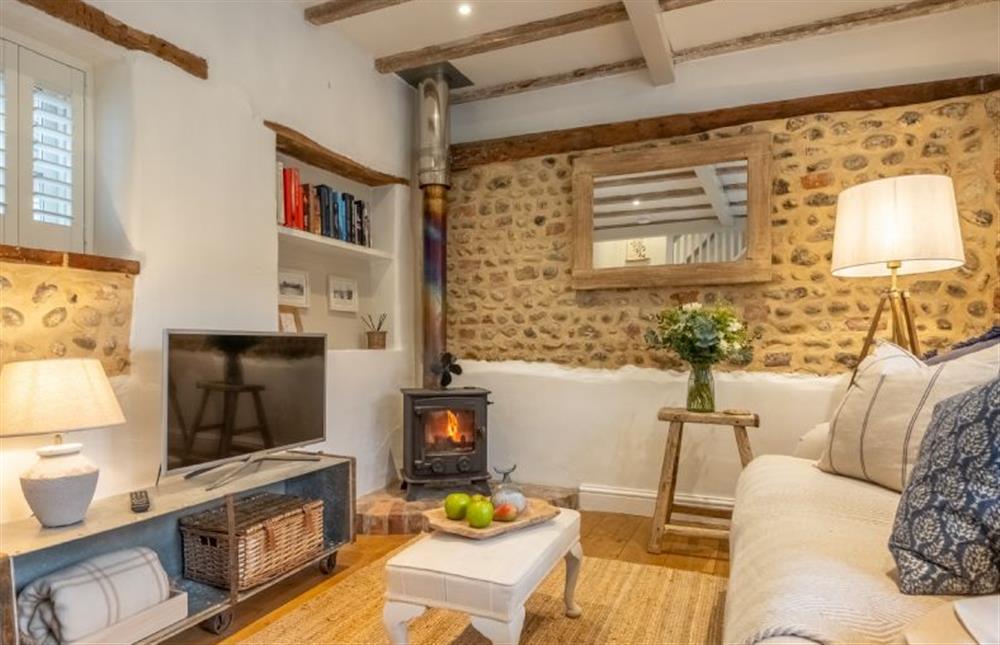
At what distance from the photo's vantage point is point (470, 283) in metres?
4.14

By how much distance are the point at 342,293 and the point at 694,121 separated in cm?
254

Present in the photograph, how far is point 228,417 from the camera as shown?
2.35 metres

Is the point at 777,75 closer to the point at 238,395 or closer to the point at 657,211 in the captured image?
the point at 657,211

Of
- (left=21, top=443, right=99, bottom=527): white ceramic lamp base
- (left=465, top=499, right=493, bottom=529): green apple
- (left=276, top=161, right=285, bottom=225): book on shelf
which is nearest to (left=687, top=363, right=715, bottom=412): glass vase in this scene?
(left=465, top=499, right=493, bottom=529): green apple

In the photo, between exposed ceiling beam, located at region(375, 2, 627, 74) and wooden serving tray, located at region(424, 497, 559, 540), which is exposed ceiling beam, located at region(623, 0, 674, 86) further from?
wooden serving tray, located at region(424, 497, 559, 540)

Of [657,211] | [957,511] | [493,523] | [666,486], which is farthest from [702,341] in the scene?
[957,511]

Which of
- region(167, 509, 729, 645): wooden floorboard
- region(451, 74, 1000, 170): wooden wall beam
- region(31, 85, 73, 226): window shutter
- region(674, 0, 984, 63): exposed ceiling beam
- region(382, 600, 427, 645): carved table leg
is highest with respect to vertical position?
region(674, 0, 984, 63): exposed ceiling beam

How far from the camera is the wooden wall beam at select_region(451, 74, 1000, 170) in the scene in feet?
10.0

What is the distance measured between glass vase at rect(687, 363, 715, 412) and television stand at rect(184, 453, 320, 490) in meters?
1.96

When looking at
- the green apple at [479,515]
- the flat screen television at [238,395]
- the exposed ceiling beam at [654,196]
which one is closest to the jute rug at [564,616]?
the green apple at [479,515]

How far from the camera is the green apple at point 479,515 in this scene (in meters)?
1.78

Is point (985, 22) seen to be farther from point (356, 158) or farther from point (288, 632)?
point (288, 632)

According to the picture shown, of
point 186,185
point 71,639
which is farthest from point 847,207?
point 71,639

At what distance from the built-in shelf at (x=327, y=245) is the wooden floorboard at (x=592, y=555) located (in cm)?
171
